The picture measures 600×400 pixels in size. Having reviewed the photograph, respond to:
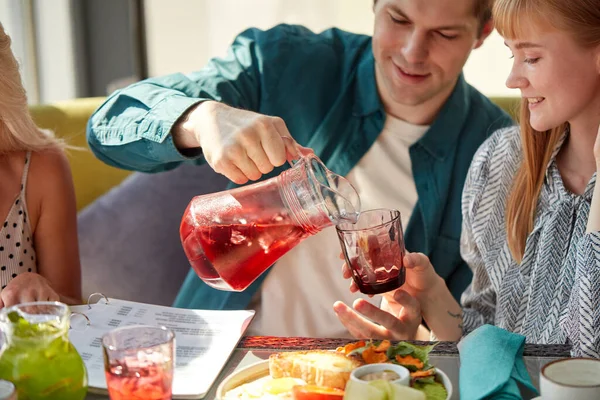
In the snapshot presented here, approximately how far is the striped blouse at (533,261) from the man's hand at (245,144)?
471 millimetres

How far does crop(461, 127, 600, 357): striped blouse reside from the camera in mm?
1160

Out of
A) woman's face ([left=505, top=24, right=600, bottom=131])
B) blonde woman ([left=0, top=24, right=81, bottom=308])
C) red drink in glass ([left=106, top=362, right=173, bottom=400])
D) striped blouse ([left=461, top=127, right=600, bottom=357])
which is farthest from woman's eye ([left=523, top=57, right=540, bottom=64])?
blonde woman ([left=0, top=24, right=81, bottom=308])

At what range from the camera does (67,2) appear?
3.19 m

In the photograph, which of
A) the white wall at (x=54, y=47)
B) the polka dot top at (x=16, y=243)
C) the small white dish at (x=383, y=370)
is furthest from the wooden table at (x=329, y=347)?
the white wall at (x=54, y=47)

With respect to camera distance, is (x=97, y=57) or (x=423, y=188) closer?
(x=423, y=188)

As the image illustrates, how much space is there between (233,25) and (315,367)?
2.53 m

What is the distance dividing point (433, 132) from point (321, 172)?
2.42 feet

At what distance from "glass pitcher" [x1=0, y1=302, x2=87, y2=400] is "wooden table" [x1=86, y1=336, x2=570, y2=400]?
196 mm

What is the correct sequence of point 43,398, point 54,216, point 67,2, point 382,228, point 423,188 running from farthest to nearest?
1. point 67,2
2. point 423,188
3. point 54,216
4. point 382,228
5. point 43,398

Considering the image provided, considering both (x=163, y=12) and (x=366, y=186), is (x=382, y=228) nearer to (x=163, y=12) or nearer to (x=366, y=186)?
(x=366, y=186)

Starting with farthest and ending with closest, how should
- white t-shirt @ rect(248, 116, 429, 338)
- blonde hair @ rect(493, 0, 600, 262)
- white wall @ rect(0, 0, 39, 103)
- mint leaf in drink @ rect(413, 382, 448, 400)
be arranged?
white wall @ rect(0, 0, 39, 103) → white t-shirt @ rect(248, 116, 429, 338) → blonde hair @ rect(493, 0, 600, 262) → mint leaf in drink @ rect(413, 382, 448, 400)

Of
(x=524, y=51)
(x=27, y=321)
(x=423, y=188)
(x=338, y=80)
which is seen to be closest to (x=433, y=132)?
(x=423, y=188)

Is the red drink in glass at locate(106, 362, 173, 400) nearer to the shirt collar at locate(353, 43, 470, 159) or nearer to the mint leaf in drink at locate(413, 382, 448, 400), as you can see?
the mint leaf in drink at locate(413, 382, 448, 400)

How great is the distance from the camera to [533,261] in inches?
56.7
